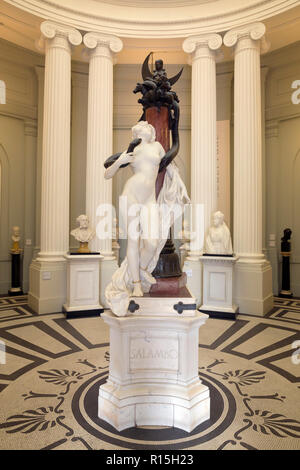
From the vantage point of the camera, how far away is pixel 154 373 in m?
3.09

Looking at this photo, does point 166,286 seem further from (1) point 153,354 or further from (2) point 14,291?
(2) point 14,291

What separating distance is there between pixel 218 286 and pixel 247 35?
5.85 metres

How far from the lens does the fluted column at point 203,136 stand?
7812 mm

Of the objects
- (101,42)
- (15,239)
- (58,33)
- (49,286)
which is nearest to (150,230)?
(49,286)

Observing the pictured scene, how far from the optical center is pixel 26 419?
9.95ft

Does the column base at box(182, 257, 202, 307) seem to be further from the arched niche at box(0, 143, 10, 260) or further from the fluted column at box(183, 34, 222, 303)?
the arched niche at box(0, 143, 10, 260)

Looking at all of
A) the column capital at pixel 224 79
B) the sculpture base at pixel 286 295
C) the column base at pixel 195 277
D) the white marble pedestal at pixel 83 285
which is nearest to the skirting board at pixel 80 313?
the white marble pedestal at pixel 83 285

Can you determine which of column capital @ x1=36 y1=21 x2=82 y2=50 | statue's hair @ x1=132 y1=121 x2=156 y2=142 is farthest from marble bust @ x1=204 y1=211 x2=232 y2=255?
column capital @ x1=36 y1=21 x2=82 y2=50

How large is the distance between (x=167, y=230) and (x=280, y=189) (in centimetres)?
760

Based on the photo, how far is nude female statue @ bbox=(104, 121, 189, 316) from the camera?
10.4 ft

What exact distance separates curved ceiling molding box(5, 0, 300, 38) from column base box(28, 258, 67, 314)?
5647 mm
